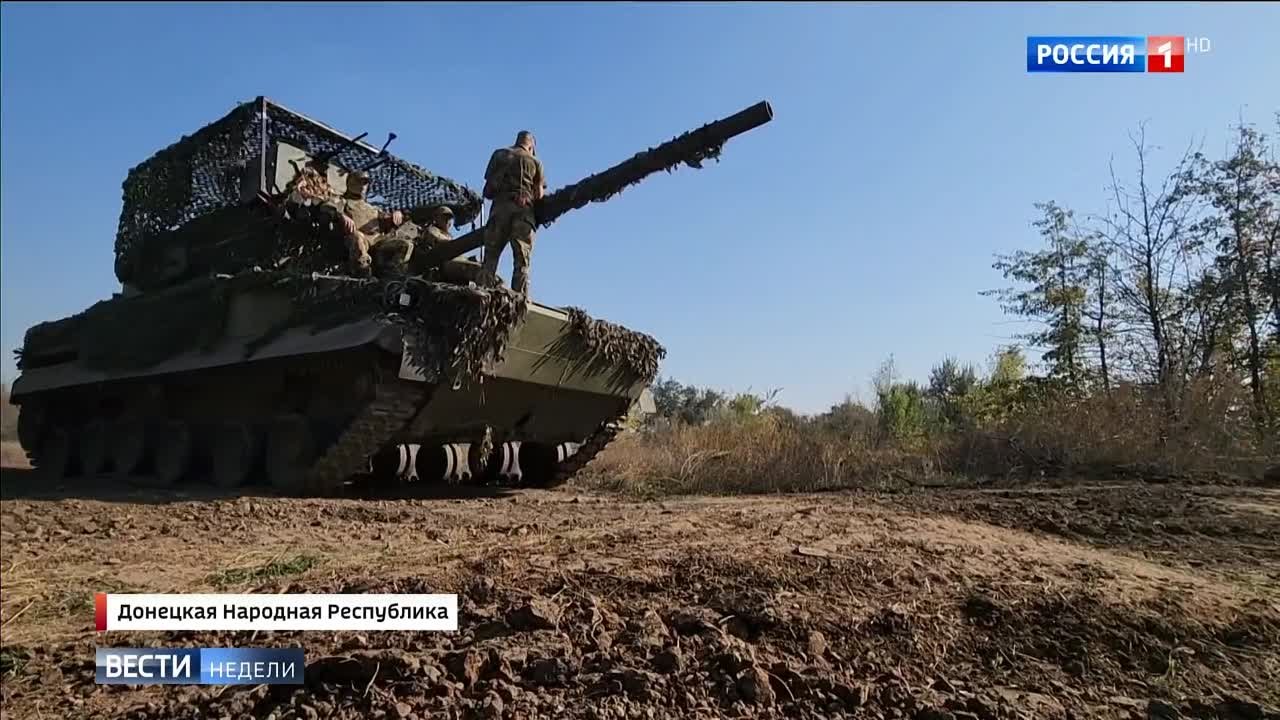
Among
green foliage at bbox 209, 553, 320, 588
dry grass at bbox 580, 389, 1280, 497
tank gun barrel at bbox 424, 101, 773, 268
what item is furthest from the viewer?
dry grass at bbox 580, 389, 1280, 497

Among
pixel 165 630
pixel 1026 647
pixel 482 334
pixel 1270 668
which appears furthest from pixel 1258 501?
pixel 165 630

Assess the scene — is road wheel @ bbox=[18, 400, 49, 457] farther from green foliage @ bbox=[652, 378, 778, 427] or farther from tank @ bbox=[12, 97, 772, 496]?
green foliage @ bbox=[652, 378, 778, 427]

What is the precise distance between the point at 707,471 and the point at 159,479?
527 cm

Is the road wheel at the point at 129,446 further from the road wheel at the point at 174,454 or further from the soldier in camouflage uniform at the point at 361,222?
the soldier in camouflage uniform at the point at 361,222

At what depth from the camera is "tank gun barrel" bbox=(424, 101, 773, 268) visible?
20.5 feet

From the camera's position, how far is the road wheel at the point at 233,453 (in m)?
7.34

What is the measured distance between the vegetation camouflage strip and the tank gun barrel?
0.96 metres

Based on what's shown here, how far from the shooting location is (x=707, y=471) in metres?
8.98

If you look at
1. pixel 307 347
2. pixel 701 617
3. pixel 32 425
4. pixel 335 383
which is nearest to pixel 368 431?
pixel 335 383

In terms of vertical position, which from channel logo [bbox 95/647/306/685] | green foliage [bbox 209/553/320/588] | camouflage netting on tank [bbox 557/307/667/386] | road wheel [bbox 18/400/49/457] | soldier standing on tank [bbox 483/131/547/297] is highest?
soldier standing on tank [bbox 483/131/547/297]

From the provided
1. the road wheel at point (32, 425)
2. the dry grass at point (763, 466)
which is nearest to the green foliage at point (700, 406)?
the dry grass at point (763, 466)

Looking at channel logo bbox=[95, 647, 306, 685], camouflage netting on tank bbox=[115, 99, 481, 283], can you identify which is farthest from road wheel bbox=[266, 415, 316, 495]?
channel logo bbox=[95, 647, 306, 685]

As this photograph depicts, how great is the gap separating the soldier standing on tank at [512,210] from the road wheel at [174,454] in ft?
10.6

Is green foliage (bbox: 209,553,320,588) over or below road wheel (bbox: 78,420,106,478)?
below
